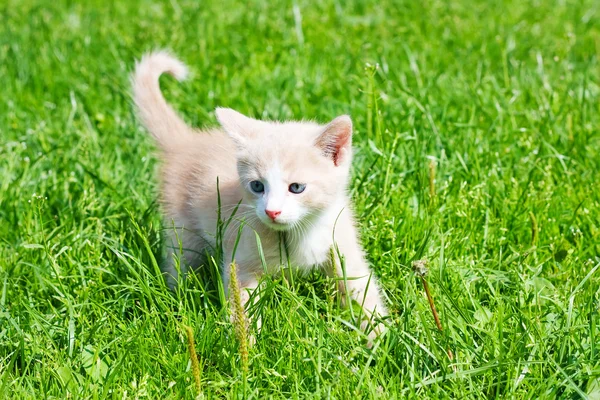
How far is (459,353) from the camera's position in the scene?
7.73 feet

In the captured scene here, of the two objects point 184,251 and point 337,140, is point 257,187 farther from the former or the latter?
point 184,251

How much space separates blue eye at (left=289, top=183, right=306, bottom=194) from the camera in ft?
9.00

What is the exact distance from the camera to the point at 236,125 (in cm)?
289

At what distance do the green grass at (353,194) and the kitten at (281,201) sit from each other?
124mm

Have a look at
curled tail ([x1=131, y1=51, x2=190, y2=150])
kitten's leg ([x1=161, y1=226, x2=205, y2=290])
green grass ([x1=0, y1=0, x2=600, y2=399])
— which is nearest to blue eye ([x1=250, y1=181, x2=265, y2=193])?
green grass ([x1=0, y1=0, x2=600, y2=399])

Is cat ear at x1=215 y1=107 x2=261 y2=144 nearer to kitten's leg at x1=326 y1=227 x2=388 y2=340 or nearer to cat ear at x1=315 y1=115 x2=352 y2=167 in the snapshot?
cat ear at x1=315 y1=115 x2=352 y2=167

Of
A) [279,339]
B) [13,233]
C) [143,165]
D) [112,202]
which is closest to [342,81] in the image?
[143,165]

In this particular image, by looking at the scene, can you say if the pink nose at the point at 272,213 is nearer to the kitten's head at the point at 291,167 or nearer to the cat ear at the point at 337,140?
the kitten's head at the point at 291,167

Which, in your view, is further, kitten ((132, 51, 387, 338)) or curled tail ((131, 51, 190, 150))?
curled tail ((131, 51, 190, 150))

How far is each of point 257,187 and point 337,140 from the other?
0.31 m

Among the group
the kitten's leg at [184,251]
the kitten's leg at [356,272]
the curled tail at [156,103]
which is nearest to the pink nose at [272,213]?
the kitten's leg at [356,272]

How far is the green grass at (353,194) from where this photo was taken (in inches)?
93.6

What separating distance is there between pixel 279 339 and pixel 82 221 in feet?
3.73

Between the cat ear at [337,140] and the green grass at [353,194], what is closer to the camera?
the green grass at [353,194]
